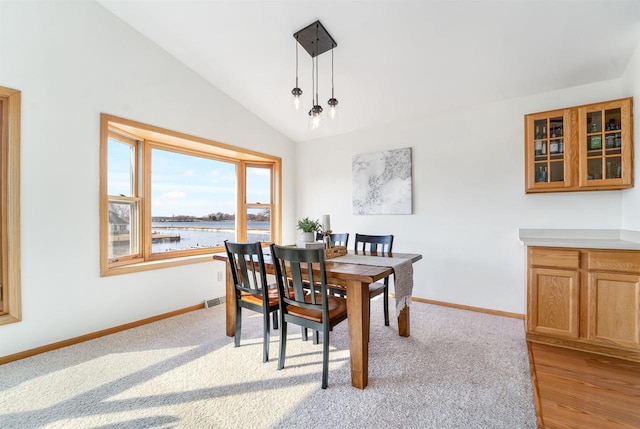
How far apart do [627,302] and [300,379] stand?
2.56 meters

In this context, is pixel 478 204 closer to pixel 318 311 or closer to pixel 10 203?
pixel 318 311

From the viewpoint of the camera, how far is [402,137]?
3.87m

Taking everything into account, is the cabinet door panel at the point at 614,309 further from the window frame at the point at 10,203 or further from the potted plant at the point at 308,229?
the window frame at the point at 10,203

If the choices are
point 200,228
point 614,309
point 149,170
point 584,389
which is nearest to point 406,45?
point 614,309

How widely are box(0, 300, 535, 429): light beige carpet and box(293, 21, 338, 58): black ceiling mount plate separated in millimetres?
2777

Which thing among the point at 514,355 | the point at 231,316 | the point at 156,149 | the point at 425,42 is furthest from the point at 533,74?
the point at 156,149

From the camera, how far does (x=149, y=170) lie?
3.50 metres

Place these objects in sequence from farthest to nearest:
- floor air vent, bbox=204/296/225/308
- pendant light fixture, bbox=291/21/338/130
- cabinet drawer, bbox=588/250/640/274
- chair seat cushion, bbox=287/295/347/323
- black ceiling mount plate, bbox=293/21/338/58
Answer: floor air vent, bbox=204/296/225/308 → black ceiling mount plate, bbox=293/21/338/58 → pendant light fixture, bbox=291/21/338/130 → cabinet drawer, bbox=588/250/640/274 → chair seat cushion, bbox=287/295/347/323

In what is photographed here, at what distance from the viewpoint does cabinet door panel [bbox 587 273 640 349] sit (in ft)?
7.25

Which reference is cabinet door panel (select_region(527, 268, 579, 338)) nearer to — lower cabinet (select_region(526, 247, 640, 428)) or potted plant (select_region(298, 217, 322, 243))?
lower cabinet (select_region(526, 247, 640, 428))

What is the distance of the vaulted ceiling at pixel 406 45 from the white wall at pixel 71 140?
37cm

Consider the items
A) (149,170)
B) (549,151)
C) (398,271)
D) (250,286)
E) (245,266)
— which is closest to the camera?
(398,271)

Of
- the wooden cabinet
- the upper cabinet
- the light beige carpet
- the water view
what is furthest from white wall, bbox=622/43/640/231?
the water view

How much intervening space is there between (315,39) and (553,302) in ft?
10.3
